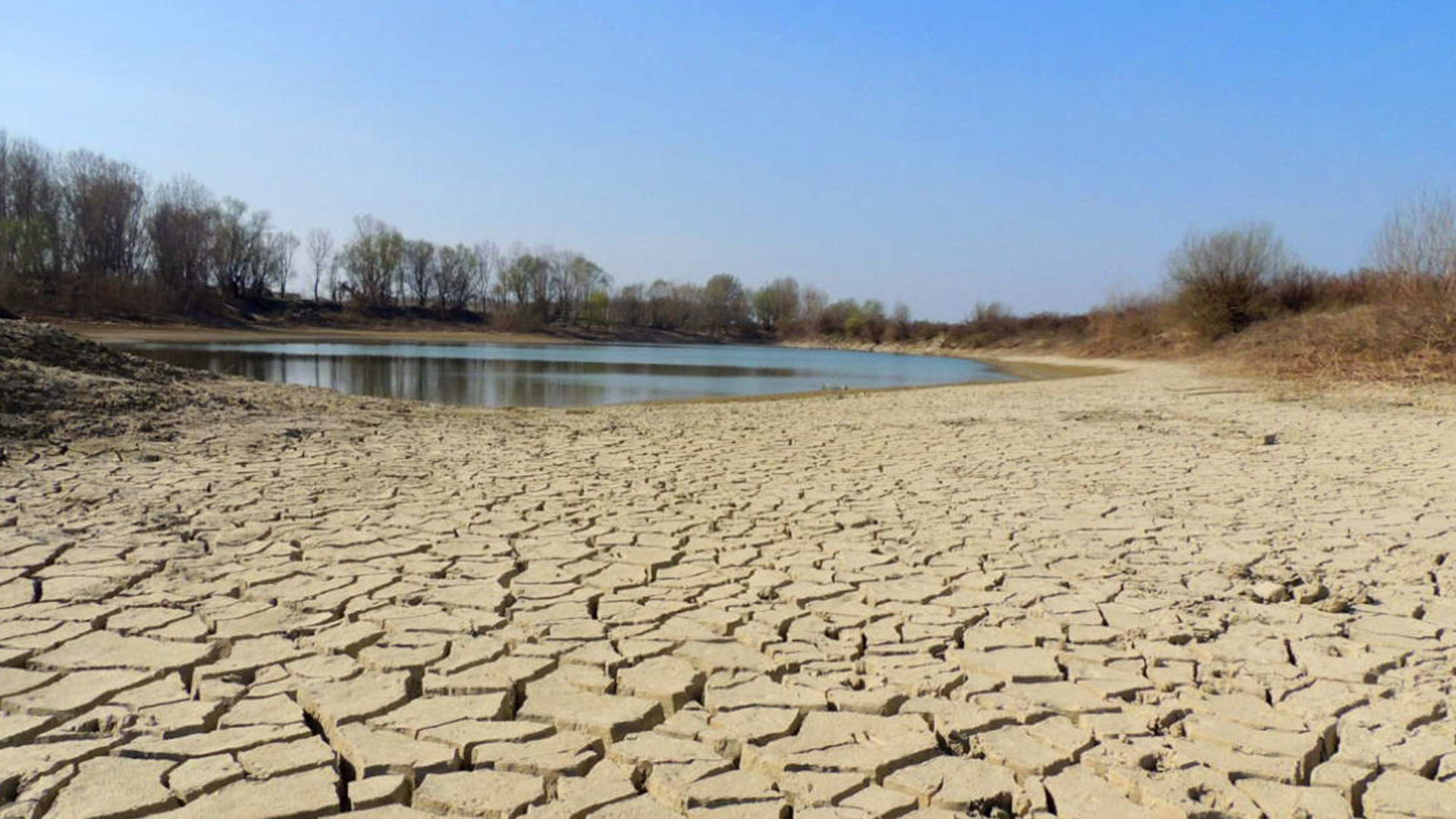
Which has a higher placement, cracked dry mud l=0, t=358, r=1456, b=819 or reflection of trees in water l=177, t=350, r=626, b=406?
reflection of trees in water l=177, t=350, r=626, b=406

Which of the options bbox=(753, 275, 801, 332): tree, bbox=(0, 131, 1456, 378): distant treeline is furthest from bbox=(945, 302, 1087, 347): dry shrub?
bbox=(753, 275, 801, 332): tree

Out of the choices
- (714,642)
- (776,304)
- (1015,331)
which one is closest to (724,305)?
(776,304)

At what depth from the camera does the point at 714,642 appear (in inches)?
111

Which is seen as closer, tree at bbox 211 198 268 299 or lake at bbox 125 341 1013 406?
lake at bbox 125 341 1013 406

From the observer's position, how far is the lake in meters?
16.6

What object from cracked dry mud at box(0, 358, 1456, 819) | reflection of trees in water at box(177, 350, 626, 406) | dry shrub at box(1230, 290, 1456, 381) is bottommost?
cracked dry mud at box(0, 358, 1456, 819)

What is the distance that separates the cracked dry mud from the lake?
9.84 metres

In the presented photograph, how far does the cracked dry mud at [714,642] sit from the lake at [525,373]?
9842mm

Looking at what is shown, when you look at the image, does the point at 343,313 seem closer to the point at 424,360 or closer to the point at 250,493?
the point at 424,360

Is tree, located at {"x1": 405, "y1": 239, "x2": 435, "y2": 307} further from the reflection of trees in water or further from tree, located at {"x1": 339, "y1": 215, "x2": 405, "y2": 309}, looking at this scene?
the reflection of trees in water

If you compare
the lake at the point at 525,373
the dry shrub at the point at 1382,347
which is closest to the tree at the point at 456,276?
the lake at the point at 525,373

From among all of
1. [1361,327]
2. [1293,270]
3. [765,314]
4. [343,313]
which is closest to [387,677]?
[1361,327]

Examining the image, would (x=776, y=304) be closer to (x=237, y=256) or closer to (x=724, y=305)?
(x=724, y=305)

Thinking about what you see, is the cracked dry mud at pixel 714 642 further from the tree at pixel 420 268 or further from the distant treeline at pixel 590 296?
the tree at pixel 420 268
